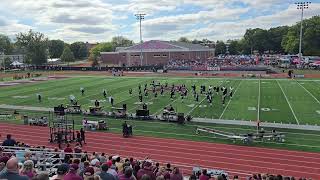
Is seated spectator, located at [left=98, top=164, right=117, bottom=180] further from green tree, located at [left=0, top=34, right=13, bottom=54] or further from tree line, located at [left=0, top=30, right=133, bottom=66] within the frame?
green tree, located at [left=0, top=34, right=13, bottom=54]

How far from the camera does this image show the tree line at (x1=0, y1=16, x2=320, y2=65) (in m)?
101

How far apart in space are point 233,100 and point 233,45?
119522 mm

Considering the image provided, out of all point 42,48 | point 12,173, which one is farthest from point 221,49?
point 12,173

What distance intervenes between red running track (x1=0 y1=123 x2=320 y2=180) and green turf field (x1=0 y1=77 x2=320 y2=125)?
7.55 meters

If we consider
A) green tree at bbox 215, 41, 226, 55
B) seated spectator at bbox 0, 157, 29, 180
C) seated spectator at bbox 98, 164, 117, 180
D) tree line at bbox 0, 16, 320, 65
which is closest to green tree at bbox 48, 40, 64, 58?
tree line at bbox 0, 16, 320, 65

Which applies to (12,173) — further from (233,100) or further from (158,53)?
(158,53)

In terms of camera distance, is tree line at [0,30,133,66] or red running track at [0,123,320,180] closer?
red running track at [0,123,320,180]

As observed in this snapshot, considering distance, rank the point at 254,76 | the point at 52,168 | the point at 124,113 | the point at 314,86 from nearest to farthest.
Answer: the point at 52,168 < the point at 124,113 < the point at 314,86 < the point at 254,76


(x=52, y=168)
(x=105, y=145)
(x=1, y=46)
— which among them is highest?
(x=1, y=46)

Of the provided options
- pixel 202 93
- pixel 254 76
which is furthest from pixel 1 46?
pixel 202 93

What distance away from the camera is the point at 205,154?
67.2ft

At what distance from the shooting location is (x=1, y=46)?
133 meters

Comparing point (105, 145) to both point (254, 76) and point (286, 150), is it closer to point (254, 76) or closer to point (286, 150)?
point (286, 150)

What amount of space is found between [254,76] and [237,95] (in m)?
22.7
